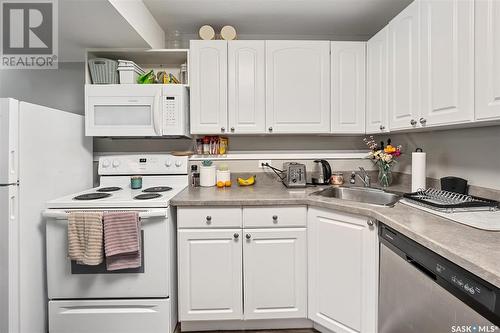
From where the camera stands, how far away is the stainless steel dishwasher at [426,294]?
78 cm

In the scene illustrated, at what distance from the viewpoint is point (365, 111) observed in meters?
2.21

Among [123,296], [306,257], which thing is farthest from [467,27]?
[123,296]

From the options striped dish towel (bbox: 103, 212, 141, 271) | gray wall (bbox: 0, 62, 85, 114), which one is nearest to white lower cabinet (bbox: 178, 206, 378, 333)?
striped dish towel (bbox: 103, 212, 141, 271)

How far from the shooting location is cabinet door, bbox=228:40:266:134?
214cm

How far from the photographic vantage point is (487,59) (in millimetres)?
1147

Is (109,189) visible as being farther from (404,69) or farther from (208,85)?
(404,69)

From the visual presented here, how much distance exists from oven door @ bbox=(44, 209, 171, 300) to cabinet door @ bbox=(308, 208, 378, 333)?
3.02 feet

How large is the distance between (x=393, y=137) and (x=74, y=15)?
257 centimetres

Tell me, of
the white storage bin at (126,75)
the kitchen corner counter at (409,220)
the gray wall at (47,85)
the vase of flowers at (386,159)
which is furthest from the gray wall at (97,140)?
the white storage bin at (126,75)

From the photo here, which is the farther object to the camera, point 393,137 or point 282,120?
point 393,137

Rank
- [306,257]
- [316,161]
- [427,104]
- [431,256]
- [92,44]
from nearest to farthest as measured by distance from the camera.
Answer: [431,256]
[427,104]
[306,257]
[92,44]
[316,161]

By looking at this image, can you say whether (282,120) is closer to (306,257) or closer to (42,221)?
(306,257)

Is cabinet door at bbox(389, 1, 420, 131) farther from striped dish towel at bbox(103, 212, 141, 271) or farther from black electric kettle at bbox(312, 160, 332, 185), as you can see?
Result: striped dish towel at bbox(103, 212, 141, 271)

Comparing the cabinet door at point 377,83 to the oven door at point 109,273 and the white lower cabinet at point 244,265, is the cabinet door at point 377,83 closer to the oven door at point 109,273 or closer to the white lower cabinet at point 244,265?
the white lower cabinet at point 244,265
